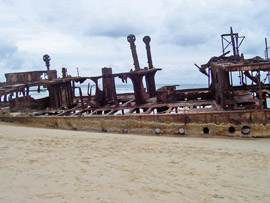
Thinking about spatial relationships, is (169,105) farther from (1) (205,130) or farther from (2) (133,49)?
(2) (133,49)

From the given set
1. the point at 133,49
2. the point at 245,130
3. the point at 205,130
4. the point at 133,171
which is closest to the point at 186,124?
the point at 205,130

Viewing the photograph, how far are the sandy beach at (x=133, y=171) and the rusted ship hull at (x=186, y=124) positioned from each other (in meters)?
0.85

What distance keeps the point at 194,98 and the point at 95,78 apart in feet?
14.6

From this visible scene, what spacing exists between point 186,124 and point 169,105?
2.16m

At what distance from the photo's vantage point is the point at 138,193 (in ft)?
13.4

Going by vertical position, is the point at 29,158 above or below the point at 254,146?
above

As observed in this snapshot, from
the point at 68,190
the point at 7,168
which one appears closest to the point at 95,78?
the point at 7,168

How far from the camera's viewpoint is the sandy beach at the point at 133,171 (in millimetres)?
4008

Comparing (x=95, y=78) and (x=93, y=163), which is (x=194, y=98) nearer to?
(x=95, y=78)

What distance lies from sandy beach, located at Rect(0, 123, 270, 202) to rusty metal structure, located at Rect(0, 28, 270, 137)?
43.9 inches

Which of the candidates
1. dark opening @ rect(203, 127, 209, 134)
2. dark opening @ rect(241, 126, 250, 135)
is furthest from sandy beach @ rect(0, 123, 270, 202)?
dark opening @ rect(203, 127, 209, 134)

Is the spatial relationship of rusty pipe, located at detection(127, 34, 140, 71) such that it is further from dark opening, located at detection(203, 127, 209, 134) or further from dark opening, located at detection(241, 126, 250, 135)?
dark opening, located at detection(241, 126, 250, 135)

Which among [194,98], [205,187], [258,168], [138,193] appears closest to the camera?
[138,193]

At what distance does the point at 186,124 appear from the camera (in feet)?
30.2
